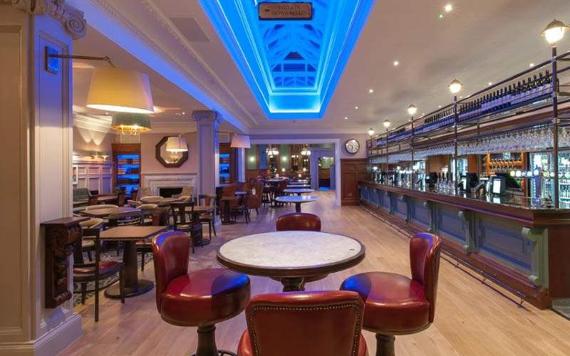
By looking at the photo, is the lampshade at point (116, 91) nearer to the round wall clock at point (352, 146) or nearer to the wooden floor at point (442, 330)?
the wooden floor at point (442, 330)

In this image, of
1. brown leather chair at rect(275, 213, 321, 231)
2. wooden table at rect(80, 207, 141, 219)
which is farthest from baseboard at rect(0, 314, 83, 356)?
wooden table at rect(80, 207, 141, 219)

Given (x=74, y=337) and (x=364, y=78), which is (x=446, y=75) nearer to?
(x=364, y=78)

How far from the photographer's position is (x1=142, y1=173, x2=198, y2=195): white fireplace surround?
11.5 metres

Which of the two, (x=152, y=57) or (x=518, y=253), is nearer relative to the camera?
(x=518, y=253)

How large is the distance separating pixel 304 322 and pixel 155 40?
13.9 feet

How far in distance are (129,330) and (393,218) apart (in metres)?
6.48

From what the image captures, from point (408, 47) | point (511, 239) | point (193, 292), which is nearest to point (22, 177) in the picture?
point (193, 292)

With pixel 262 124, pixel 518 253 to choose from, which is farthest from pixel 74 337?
pixel 262 124

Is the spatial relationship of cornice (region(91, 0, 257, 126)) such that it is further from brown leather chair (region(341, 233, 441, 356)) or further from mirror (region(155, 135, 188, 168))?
mirror (region(155, 135, 188, 168))

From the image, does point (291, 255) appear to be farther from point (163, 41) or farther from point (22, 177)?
point (163, 41)

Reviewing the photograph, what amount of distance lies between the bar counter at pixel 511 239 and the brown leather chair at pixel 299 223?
83.5 inches

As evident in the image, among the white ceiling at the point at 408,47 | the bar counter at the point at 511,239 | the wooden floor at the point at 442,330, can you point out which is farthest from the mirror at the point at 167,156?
the bar counter at the point at 511,239

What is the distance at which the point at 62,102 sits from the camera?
8.77 feet

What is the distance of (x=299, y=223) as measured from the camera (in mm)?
3127
